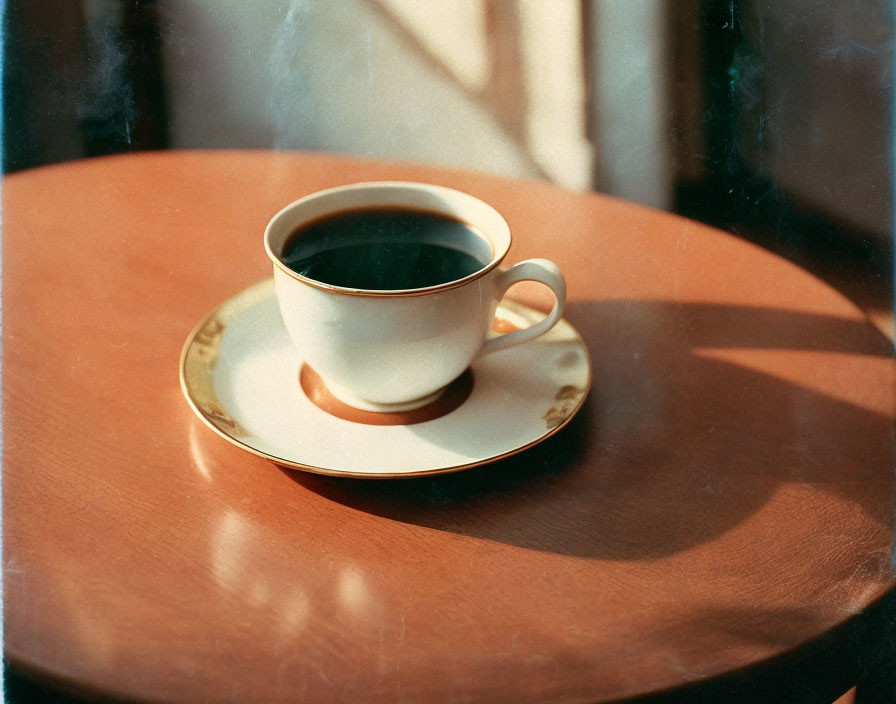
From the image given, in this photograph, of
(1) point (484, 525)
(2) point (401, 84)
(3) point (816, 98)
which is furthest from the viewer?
(2) point (401, 84)

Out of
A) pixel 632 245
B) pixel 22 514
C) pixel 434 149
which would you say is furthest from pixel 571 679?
pixel 434 149

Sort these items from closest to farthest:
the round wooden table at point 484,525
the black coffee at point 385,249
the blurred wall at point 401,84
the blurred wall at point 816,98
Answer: the round wooden table at point 484,525
the black coffee at point 385,249
the blurred wall at point 816,98
the blurred wall at point 401,84

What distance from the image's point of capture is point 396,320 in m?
0.54

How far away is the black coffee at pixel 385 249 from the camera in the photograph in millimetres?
580

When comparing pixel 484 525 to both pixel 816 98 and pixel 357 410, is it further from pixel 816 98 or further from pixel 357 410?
pixel 816 98

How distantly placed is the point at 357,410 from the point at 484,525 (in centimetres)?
13

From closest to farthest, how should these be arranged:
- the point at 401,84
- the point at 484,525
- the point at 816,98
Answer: the point at 484,525, the point at 816,98, the point at 401,84

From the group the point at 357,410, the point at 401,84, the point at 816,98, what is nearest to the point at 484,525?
the point at 357,410

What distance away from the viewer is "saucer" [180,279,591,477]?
54 cm

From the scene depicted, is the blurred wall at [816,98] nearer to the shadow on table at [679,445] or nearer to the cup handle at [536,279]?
the shadow on table at [679,445]

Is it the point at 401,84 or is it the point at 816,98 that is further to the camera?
the point at 401,84

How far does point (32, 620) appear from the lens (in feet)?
1.49

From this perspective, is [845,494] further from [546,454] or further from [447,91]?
[447,91]

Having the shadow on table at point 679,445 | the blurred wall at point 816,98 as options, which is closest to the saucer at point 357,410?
the shadow on table at point 679,445
